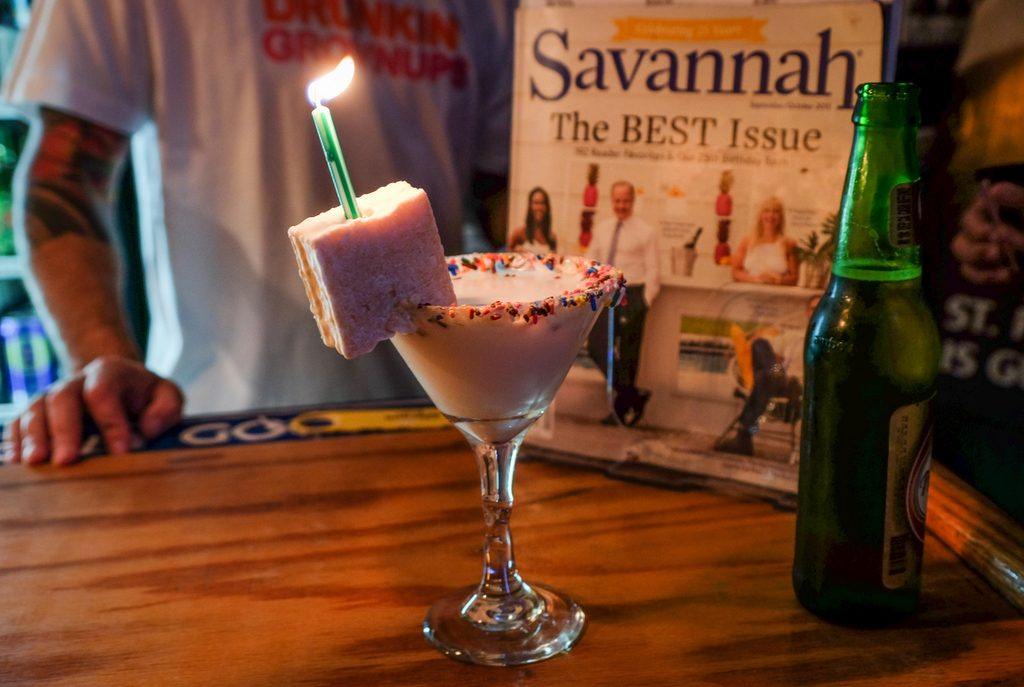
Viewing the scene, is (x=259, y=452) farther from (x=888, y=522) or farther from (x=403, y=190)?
(x=888, y=522)

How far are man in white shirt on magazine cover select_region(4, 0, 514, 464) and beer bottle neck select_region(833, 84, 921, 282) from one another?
1276 millimetres

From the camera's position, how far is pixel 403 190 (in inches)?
30.4

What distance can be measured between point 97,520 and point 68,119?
40.3 inches

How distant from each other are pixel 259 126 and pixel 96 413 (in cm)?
77

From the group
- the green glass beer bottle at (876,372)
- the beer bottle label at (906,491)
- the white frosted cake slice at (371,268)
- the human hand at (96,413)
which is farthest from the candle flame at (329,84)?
the human hand at (96,413)

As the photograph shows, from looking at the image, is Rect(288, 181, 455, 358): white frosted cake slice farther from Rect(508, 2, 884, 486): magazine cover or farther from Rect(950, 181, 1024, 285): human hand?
Rect(950, 181, 1024, 285): human hand

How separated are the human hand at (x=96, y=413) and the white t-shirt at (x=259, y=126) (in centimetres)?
57

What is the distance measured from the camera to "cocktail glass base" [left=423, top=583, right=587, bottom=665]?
31.4 inches

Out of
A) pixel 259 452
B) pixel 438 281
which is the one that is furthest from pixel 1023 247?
pixel 259 452

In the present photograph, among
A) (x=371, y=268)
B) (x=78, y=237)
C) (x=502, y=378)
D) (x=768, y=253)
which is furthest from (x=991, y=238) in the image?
(x=78, y=237)

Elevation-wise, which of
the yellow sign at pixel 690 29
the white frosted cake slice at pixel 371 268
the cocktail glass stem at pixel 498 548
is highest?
the yellow sign at pixel 690 29

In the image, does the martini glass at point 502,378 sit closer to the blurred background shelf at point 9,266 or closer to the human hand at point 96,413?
the human hand at point 96,413

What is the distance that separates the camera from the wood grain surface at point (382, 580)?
78cm

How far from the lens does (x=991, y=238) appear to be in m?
1.11
